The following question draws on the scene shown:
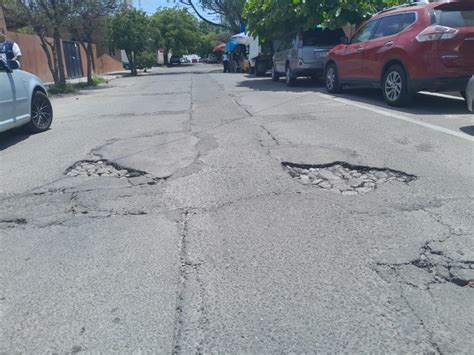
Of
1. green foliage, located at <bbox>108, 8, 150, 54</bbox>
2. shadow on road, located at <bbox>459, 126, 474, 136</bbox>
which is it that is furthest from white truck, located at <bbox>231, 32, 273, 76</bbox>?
shadow on road, located at <bbox>459, 126, 474, 136</bbox>

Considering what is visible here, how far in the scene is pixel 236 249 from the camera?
342 cm

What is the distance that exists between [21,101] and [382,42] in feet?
24.2

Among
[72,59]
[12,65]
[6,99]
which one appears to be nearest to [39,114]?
[12,65]

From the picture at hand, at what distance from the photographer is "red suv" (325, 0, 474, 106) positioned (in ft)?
26.1

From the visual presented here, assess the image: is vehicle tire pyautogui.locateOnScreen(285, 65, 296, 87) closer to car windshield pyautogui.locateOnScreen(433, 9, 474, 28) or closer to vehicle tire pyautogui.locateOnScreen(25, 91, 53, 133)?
car windshield pyautogui.locateOnScreen(433, 9, 474, 28)

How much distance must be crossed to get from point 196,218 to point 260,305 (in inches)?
59.1

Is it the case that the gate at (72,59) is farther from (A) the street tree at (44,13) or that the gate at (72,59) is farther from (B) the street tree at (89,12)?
(A) the street tree at (44,13)

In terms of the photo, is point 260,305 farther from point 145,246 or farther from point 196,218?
point 196,218

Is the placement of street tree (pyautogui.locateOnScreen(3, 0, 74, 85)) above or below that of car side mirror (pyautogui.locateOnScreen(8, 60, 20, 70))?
above

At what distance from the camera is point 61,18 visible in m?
Answer: 17.7

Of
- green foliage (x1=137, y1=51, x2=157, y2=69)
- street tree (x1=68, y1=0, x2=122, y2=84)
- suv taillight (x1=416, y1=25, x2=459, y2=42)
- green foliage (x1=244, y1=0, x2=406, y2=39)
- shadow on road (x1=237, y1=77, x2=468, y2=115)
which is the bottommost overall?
shadow on road (x1=237, y1=77, x2=468, y2=115)

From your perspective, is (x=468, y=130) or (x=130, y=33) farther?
(x=130, y=33)

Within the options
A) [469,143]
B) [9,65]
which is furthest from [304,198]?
[9,65]

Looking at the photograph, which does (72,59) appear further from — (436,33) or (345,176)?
(345,176)
